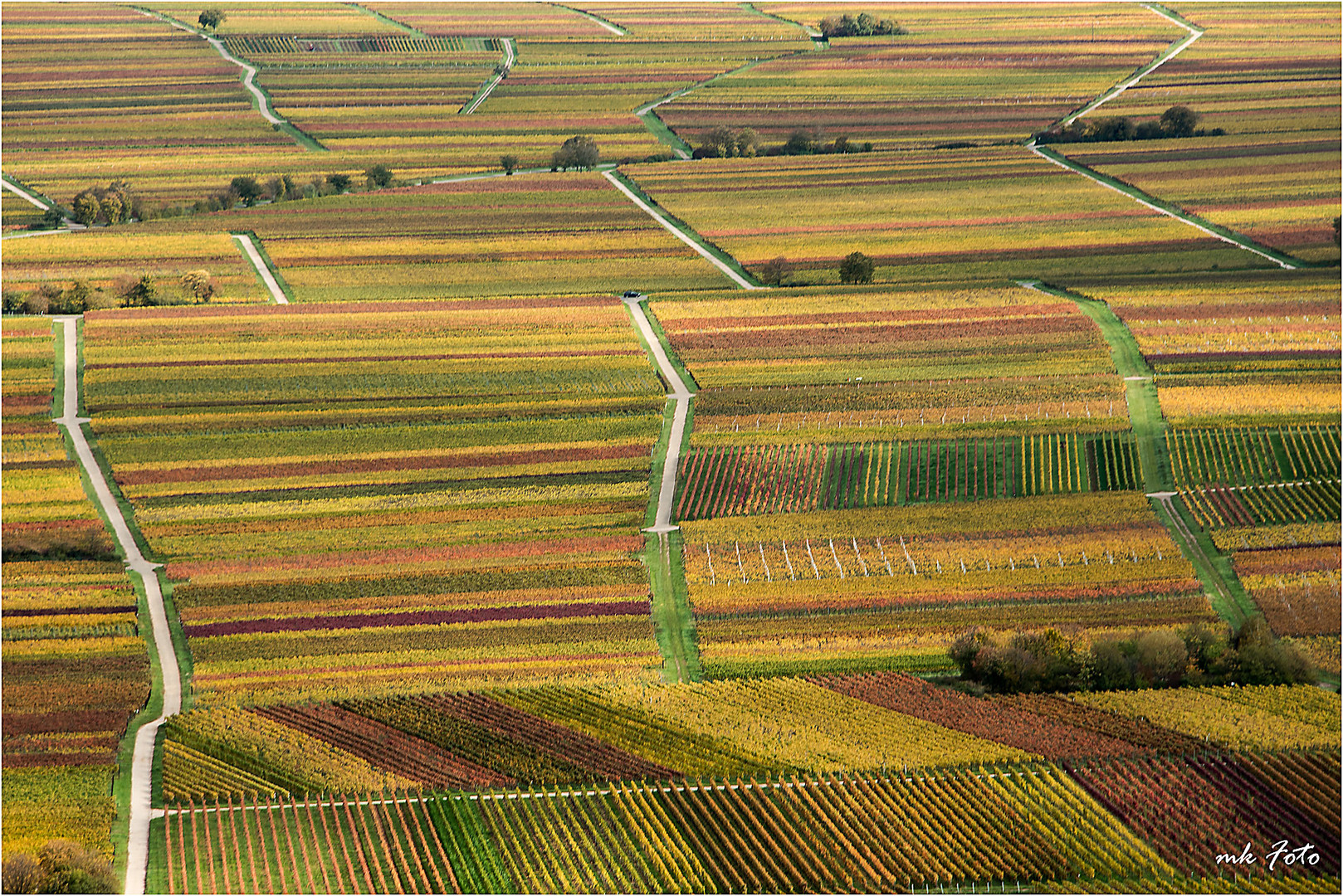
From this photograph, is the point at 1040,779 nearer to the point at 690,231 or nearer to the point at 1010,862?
the point at 1010,862

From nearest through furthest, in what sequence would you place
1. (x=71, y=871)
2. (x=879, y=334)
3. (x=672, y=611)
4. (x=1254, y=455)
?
1. (x=71, y=871)
2. (x=672, y=611)
3. (x=1254, y=455)
4. (x=879, y=334)

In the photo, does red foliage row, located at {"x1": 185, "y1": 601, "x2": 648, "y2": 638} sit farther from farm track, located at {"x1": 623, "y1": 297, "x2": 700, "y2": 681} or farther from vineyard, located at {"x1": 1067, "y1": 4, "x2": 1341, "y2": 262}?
vineyard, located at {"x1": 1067, "y1": 4, "x2": 1341, "y2": 262}

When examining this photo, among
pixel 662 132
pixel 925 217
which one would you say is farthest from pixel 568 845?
pixel 662 132

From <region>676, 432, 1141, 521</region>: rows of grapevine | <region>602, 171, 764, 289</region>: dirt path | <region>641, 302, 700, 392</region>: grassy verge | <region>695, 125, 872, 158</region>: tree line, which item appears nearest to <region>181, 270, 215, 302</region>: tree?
<region>641, 302, 700, 392</region>: grassy verge

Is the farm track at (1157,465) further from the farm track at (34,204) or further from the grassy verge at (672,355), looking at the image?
the farm track at (34,204)

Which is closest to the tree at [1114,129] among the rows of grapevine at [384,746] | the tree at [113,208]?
the tree at [113,208]

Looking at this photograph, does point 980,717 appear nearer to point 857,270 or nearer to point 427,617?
point 427,617
